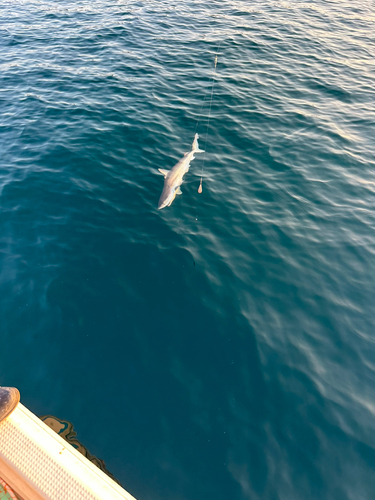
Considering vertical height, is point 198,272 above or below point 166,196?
below

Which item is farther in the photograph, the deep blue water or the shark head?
the shark head

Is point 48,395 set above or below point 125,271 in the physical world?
below

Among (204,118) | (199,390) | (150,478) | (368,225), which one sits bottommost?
(150,478)

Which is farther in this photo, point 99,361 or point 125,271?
point 125,271

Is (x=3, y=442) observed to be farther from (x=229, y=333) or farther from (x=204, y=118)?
(x=204, y=118)

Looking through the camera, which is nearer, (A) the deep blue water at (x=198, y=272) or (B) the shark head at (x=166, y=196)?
(A) the deep blue water at (x=198, y=272)

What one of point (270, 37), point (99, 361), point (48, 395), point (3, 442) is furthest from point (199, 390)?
point (270, 37)

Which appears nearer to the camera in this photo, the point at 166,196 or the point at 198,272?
the point at 198,272

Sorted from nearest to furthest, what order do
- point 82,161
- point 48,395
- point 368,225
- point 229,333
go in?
point 48,395
point 229,333
point 368,225
point 82,161
